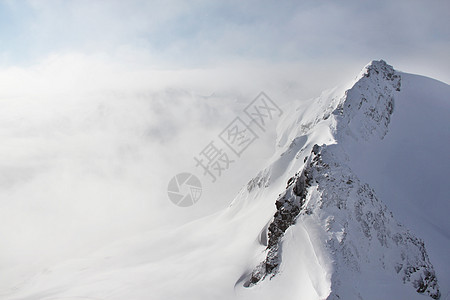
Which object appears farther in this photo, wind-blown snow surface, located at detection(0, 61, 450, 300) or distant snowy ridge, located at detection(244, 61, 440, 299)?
wind-blown snow surface, located at detection(0, 61, 450, 300)

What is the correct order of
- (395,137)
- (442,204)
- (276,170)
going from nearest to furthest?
(442,204) < (395,137) < (276,170)

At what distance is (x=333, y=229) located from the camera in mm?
30094

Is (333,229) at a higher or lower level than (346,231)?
higher

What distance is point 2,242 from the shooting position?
138m

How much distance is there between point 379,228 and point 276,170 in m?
30.2

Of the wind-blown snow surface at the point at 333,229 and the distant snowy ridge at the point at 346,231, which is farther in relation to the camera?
the wind-blown snow surface at the point at 333,229

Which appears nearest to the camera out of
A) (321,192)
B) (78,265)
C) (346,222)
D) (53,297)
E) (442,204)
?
(346,222)

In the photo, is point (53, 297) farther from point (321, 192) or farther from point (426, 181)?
point (426, 181)

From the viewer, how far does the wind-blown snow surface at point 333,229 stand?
29391 mm

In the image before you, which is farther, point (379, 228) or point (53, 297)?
point (53, 297)

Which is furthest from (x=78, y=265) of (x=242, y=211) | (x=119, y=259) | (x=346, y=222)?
(x=346, y=222)

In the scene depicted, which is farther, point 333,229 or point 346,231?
point 333,229

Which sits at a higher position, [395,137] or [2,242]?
[2,242]

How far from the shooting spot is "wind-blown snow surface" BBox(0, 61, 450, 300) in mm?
29391
